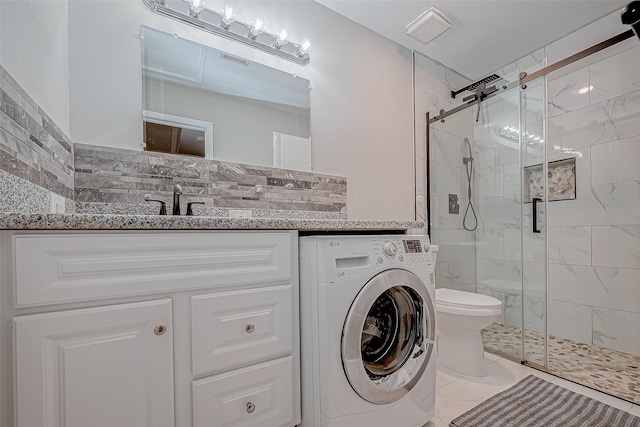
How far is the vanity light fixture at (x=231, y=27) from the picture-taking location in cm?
155

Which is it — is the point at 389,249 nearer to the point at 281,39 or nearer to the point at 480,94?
the point at 281,39

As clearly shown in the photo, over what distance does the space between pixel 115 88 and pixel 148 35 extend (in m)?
0.33

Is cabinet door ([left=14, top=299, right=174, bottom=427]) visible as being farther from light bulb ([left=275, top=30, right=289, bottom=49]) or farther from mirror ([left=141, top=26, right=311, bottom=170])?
light bulb ([left=275, top=30, right=289, bottom=49])

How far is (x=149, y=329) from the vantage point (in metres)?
0.85

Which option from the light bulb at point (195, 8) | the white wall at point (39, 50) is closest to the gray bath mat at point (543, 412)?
the white wall at point (39, 50)

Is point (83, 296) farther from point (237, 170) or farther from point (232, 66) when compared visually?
point (232, 66)

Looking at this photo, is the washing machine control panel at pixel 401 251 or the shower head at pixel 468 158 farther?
the shower head at pixel 468 158

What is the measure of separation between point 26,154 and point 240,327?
0.86m

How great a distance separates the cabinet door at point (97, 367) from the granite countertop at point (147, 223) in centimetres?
22

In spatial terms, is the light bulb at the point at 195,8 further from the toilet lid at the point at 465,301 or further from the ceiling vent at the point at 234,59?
the toilet lid at the point at 465,301

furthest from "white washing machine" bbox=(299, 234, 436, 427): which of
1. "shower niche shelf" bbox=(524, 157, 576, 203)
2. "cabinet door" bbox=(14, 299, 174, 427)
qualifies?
"shower niche shelf" bbox=(524, 157, 576, 203)

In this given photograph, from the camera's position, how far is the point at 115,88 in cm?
142

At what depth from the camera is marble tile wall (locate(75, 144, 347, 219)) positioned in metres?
1.35

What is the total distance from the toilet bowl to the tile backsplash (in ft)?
3.01
